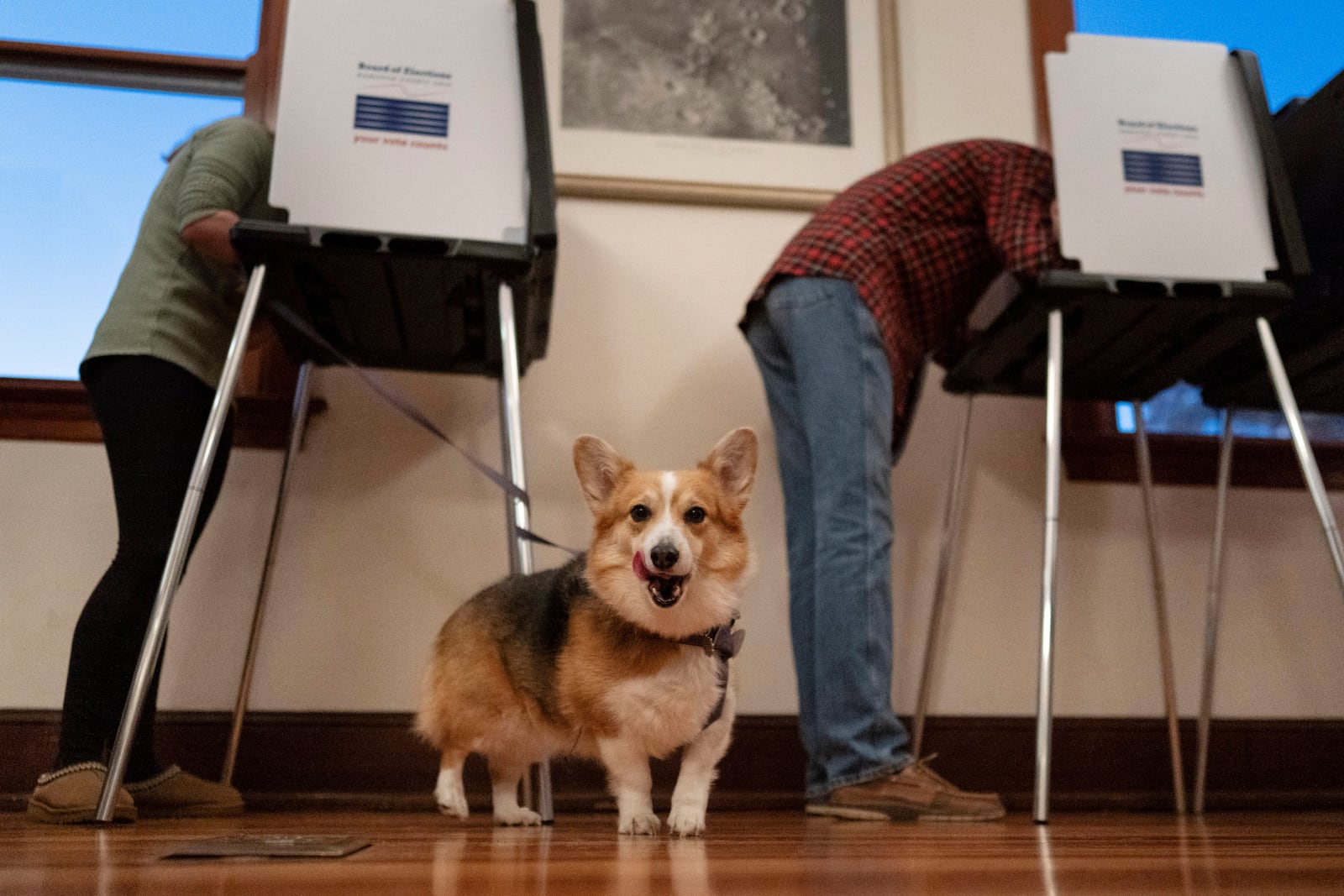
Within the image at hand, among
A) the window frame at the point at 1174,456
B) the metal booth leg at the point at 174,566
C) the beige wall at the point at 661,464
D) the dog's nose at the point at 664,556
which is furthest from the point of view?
the window frame at the point at 1174,456

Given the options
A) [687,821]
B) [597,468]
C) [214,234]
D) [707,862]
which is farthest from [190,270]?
[707,862]

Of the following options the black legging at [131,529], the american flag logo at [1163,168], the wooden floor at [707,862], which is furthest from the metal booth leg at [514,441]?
the american flag logo at [1163,168]

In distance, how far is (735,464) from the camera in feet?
5.11

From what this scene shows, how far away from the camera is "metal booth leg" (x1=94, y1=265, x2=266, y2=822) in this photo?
144 cm

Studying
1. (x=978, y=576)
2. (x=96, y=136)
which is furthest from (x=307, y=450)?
(x=978, y=576)

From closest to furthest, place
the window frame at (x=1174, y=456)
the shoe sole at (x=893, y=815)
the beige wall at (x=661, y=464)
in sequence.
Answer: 1. the shoe sole at (x=893, y=815)
2. the beige wall at (x=661, y=464)
3. the window frame at (x=1174, y=456)

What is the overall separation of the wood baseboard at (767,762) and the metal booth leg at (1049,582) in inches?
24.4

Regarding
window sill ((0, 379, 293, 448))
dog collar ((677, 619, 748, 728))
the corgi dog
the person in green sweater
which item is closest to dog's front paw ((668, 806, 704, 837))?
the corgi dog

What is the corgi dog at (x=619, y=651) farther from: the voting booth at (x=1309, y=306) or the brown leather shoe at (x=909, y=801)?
the voting booth at (x=1309, y=306)

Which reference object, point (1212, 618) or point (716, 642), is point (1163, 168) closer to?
point (1212, 618)

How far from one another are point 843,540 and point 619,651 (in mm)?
551

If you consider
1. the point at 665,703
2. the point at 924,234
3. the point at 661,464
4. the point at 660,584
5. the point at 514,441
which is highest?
the point at 924,234

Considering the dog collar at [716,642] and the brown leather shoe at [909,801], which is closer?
the dog collar at [716,642]

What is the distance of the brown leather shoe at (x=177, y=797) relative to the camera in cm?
179
